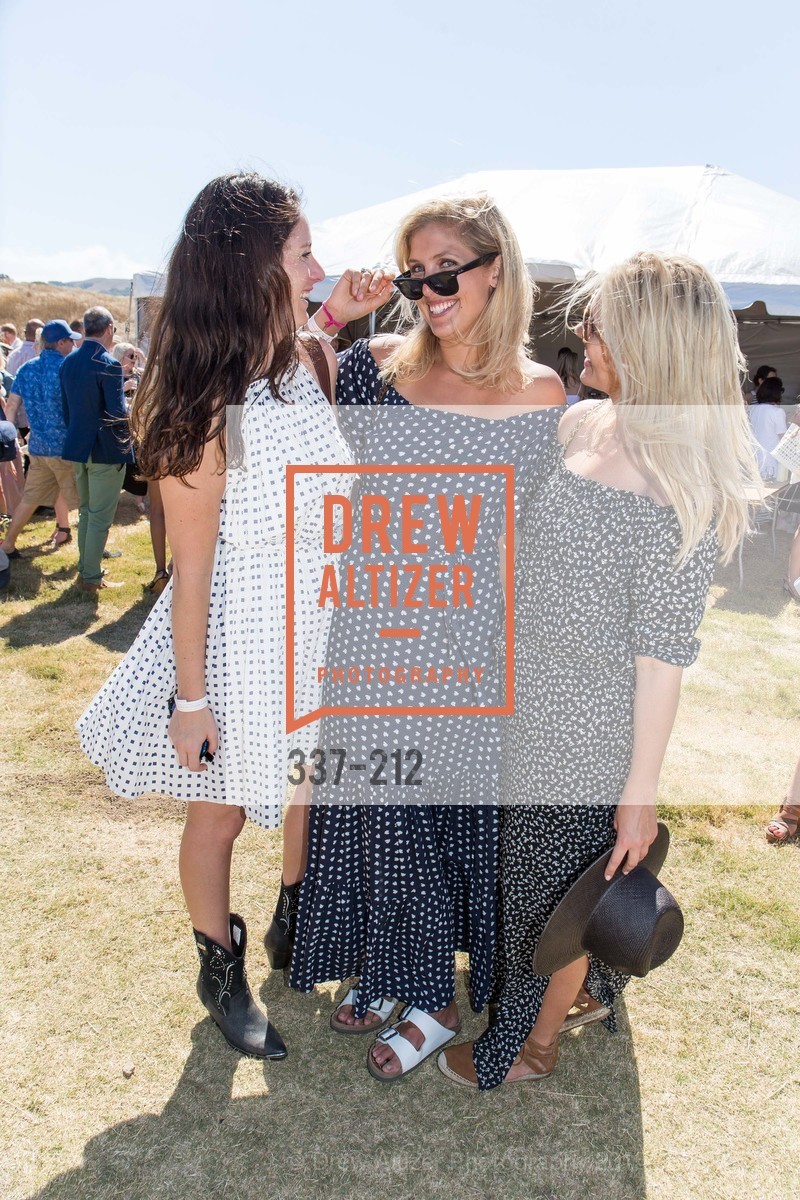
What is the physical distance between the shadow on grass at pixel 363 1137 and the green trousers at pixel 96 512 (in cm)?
407

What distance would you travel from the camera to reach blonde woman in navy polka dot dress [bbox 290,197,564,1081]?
174 cm

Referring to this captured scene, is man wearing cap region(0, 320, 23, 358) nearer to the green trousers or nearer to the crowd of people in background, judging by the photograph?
the crowd of people in background

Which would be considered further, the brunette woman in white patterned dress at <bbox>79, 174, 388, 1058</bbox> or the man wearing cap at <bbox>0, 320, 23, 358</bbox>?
the man wearing cap at <bbox>0, 320, 23, 358</bbox>

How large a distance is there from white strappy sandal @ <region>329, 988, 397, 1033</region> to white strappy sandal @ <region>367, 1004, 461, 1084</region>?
0.20 feet

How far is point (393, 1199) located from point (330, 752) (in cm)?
91

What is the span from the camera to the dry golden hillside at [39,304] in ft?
76.3

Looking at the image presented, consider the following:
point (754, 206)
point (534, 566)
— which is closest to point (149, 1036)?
point (534, 566)

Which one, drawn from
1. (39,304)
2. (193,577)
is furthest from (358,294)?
(39,304)

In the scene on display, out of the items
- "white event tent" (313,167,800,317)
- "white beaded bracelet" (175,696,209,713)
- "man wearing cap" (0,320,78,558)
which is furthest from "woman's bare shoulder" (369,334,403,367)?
"white event tent" (313,167,800,317)

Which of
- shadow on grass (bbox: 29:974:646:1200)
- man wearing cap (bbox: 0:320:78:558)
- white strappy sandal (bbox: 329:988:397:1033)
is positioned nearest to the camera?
shadow on grass (bbox: 29:974:646:1200)

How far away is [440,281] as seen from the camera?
5.73 ft

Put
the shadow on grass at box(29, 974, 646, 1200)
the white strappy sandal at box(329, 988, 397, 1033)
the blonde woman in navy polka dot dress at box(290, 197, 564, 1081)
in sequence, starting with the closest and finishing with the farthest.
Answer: the shadow on grass at box(29, 974, 646, 1200) → the blonde woman in navy polka dot dress at box(290, 197, 564, 1081) → the white strappy sandal at box(329, 988, 397, 1033)

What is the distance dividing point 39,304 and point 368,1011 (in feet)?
89.7

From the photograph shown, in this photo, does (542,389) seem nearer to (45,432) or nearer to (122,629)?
(122,629)
